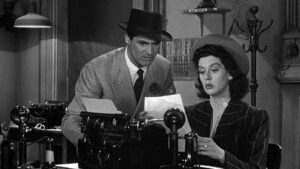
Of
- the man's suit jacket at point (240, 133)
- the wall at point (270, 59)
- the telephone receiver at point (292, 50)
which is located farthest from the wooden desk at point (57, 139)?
the man's suit jacket at point (240, 133)

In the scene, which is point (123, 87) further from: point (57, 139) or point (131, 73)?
point (57, 139)

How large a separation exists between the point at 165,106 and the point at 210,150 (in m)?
0.29

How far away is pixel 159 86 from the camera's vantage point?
3.32 m

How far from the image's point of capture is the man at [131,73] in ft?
10.4

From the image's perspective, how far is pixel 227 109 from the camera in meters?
2.88

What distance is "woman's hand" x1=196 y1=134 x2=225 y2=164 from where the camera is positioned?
8.49ft

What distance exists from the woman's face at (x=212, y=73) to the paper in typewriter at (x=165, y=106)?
310mm

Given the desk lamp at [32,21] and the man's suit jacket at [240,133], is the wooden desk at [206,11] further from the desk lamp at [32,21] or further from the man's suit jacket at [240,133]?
the man's suit jacket at [240,133]

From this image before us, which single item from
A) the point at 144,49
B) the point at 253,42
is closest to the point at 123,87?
the point at 144,49

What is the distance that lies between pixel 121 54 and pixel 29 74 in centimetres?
445

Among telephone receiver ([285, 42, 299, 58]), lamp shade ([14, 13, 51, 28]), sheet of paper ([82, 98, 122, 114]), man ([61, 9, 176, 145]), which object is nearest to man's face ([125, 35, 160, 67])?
man ([61, 9, 176, 145])

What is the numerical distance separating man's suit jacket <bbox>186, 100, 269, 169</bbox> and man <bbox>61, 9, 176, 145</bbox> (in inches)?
17.0

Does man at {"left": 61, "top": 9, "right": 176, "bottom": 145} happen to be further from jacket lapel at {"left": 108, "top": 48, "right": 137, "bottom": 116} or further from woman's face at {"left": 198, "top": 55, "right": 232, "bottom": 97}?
woman's face at {"left": 198, "top": 55, "right": 232, "bottom": 97}

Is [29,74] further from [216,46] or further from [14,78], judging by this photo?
[216,46]
